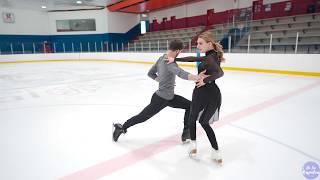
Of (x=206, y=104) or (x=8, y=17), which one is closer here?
(x=206, y=104)

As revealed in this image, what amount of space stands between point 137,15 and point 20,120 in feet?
61.8

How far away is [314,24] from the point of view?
8969 millimetres

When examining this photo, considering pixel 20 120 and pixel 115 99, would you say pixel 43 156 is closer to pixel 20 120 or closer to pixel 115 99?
pixel 20 120

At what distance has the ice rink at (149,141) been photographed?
1872mm

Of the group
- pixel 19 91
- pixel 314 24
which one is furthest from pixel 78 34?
pixel 314 24

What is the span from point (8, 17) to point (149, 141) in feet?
62.8

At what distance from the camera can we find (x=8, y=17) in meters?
17.0

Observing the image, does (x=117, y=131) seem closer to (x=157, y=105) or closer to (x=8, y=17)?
(x=157, y=105)

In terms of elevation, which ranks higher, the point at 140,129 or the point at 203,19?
the point at 203,19

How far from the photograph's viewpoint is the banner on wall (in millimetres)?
16788

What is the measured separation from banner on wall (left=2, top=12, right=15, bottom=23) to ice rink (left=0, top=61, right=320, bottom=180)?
1595 cm

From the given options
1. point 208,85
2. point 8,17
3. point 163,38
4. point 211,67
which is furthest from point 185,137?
point 8,17

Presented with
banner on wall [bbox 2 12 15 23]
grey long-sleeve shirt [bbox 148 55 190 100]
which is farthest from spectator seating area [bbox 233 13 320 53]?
banner on wall [bbox 2 12 15 23]

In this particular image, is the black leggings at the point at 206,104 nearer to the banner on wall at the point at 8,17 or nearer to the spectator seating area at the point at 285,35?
the spectator seating area at the point at 285,35
